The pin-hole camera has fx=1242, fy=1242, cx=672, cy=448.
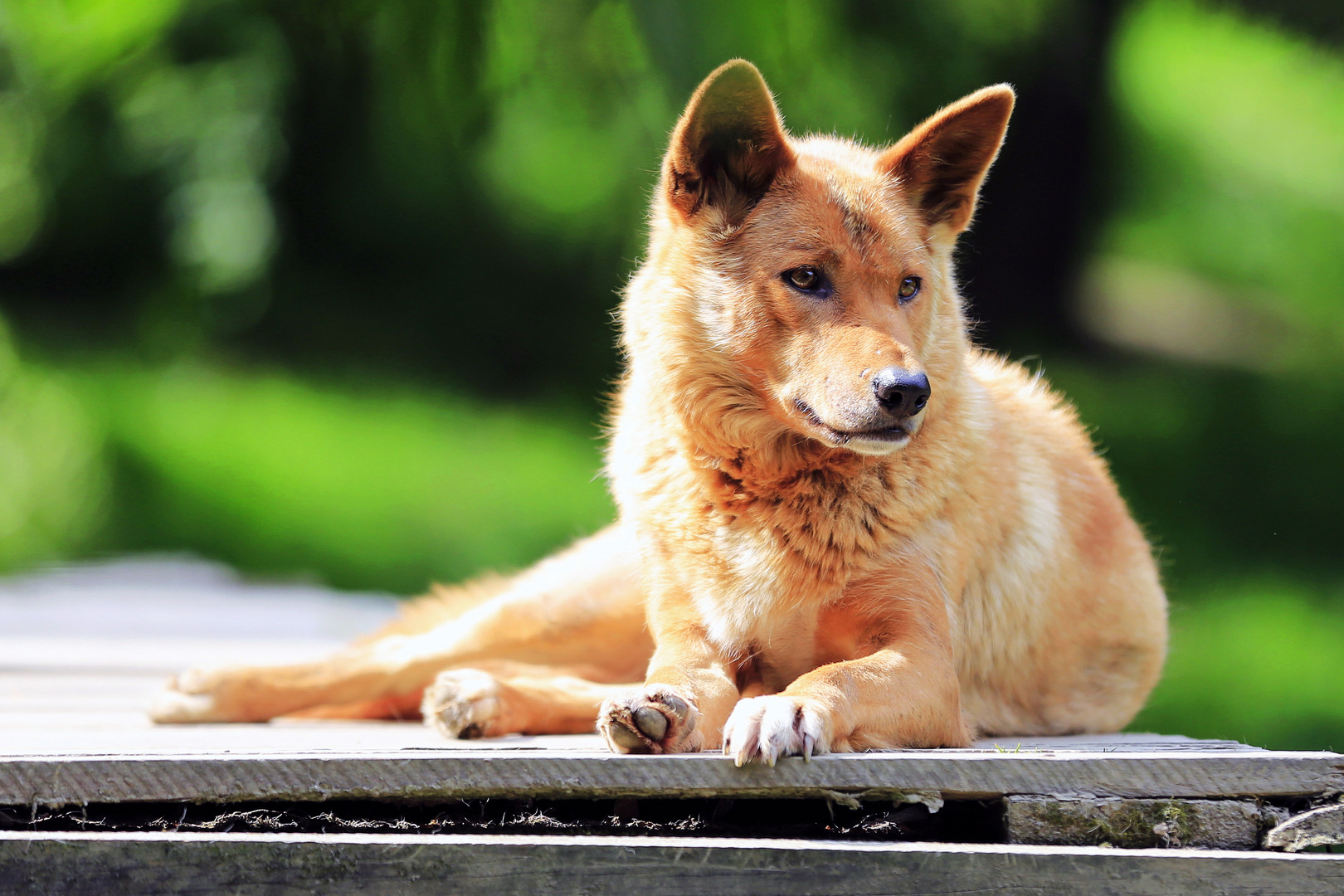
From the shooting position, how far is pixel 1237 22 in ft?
24.5

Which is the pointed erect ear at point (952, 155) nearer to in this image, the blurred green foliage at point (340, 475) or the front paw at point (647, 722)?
the front paw at point (647, 722)

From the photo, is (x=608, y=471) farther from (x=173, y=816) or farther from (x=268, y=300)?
(x=268, y=300)

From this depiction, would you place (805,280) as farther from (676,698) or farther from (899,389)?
(676,698)

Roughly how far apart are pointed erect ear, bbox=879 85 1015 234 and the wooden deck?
1187 mm

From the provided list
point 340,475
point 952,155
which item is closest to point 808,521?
point 952,155

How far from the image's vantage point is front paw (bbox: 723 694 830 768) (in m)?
1.84

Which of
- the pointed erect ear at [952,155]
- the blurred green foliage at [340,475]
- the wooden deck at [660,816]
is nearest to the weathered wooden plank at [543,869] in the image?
the wooden deck at [660,816]

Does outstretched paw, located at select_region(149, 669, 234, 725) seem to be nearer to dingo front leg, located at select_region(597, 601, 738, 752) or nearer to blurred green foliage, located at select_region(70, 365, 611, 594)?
dingo front leg, located at select_region(597, 601, 738, 752)

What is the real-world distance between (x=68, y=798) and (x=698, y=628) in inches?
43.7

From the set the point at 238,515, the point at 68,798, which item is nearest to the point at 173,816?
the point at 68,798

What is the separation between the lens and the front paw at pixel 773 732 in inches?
72.5

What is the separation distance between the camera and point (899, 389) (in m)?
2.11

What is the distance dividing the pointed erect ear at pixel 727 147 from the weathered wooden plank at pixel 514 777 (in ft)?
3.75

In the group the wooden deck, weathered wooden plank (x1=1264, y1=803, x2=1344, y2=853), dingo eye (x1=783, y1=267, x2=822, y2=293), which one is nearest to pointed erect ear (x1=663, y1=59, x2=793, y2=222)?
dingo eye (x1=783, y1=267, x2=822, y2=293)
